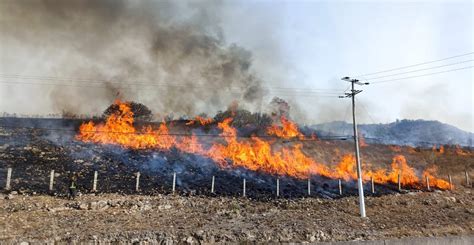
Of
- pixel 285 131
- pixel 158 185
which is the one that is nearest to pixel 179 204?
pixel 158 185

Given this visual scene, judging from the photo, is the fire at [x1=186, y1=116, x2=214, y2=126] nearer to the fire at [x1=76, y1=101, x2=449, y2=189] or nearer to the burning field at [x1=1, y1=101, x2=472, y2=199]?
the burning field at [x1=1, y1=101, x2=472, y2=199]

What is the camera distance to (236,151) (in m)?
39.2

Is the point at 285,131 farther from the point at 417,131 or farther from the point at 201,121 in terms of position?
the point at 417,131

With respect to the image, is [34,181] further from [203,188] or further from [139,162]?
[203,188]

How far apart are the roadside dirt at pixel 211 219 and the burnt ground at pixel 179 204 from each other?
6 centimetres

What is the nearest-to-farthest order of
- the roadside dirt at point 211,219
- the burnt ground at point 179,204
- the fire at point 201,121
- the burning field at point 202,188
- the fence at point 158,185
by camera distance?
the roadside dirt at point 211,219 → the burnt ground at point 179,204 → the burning field at point 202,188 → the fence at point 158,185 → the fire at point 201,121

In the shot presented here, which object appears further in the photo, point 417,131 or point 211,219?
point 417,131

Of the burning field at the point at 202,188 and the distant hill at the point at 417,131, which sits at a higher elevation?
the distant hill at the point at 417,131

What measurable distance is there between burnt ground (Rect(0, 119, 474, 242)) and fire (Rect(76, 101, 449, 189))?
178cm

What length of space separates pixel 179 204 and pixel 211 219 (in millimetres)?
3629

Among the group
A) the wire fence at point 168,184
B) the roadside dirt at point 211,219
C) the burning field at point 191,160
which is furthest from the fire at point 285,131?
the roadside dirt at point 211,219

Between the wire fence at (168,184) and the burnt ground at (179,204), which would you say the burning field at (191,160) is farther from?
the burnt ground at (179,204)

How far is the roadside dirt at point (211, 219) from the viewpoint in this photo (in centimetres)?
1773

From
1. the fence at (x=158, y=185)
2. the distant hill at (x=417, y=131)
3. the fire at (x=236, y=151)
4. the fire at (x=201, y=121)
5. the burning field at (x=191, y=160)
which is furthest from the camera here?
the distant hill at (x=417, y=131)
